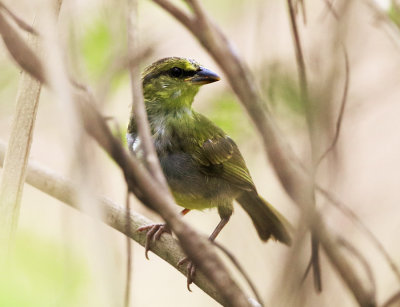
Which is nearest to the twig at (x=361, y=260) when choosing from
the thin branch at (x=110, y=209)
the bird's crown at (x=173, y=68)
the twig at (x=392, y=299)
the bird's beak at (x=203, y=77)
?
the twig at (x=392, y=299)

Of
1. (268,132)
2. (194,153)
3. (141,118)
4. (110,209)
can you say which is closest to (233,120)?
(194,153)

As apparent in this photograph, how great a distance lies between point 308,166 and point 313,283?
0.99ft

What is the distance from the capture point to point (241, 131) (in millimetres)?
2611

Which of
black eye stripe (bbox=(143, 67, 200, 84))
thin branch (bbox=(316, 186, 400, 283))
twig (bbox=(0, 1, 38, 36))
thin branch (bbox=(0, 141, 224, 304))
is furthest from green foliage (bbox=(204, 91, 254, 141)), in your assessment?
twig (bbox=(0, 1, 38, 36))

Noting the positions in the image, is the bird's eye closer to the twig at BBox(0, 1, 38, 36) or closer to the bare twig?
the bare twig

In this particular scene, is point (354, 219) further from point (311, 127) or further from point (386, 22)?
point (386, 22)

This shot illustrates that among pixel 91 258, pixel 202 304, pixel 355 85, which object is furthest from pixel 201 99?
pixel 91 258

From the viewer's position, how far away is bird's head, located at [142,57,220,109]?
9.79 ft

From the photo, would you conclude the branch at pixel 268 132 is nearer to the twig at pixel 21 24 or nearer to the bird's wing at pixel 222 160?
the twig at pixel 21 24

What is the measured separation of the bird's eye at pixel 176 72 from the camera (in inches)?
120

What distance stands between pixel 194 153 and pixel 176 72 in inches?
20.3

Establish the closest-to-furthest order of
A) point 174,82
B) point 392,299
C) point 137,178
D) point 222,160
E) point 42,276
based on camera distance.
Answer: point 42,276 → point 137,178 → point 392,299 → point 222,160 → point 174,82

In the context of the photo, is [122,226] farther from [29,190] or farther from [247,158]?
[247,158]

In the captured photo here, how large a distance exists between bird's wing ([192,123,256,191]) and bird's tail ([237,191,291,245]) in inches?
5.5
